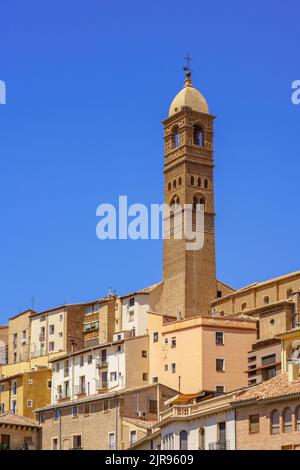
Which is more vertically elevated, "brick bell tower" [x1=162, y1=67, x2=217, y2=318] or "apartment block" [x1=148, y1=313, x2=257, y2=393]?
"brick bell tower" [x1=162, y1=67, x2=217, y2=318]

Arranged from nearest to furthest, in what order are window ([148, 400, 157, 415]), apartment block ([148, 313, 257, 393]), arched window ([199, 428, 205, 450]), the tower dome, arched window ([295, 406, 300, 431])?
arched window ([295, 406, 300, 431]) < arched window ([199, 428, 205, 450]) < window ([148, 400, 157, 415]) < apartment block ([148, 313, 257, 393]) < the tower dome

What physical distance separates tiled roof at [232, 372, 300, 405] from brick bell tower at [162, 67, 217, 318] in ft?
103

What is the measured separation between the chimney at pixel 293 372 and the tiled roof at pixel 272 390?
0.98ft

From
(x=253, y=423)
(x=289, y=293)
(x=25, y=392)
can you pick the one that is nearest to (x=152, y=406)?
(x=289, y=293)

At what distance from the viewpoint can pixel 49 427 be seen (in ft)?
268

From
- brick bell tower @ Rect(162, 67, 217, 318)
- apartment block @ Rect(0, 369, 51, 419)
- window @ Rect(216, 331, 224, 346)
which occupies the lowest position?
apartment block @ Rect(0, 369, 51, 419)

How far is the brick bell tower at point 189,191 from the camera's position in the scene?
9338 centimetres

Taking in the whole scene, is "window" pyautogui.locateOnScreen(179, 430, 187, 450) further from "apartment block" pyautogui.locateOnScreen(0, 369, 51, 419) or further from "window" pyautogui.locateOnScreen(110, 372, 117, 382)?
"apartment block" pyautogui.locateOnScreen(0, 369, 51, 419)

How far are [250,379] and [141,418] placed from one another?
334 inches

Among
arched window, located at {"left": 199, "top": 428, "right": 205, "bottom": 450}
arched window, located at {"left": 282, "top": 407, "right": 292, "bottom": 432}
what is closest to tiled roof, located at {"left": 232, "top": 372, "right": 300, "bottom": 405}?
arched window, located at {"left": 282, "top": 407, "right": 292, "bottom": 432}

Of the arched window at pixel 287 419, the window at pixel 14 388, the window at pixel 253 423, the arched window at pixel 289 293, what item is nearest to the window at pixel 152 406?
the arched window at pixel 289 293

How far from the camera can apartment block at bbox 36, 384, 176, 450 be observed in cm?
7394

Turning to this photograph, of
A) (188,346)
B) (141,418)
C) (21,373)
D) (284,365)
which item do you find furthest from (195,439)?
(21,373)
